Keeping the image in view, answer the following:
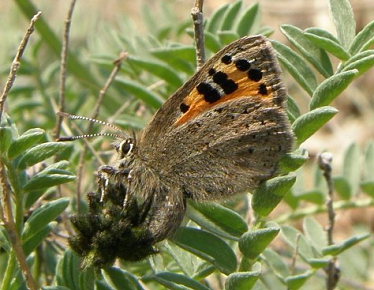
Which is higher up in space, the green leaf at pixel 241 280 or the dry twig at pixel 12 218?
the dry twig at pixel 12 218

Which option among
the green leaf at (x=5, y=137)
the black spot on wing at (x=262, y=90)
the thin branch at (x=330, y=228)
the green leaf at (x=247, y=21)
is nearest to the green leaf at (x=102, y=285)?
the green leaf at (x=5, y=137)

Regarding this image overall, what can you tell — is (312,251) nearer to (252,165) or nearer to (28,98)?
→ (252,165)

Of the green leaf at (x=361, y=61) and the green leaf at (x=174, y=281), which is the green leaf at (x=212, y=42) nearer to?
the green leaf at (x=361, y=61)

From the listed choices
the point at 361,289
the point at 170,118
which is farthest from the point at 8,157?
the point at 361,289

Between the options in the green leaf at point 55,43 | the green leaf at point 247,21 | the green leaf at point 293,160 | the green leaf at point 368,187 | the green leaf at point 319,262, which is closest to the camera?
the green leaf at point 293,160

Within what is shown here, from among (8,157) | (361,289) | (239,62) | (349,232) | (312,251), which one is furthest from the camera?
(349,232)

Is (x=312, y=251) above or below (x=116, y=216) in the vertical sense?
below

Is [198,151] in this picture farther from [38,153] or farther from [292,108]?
[38,153]

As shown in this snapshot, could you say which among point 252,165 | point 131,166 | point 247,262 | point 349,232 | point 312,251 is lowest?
point 349,232
